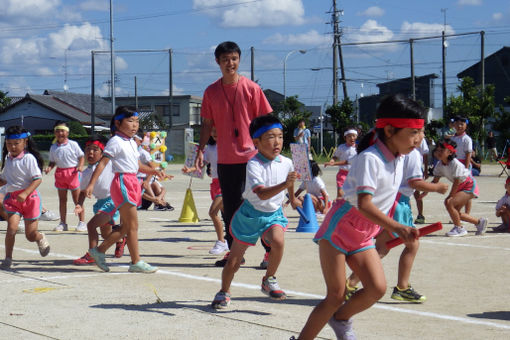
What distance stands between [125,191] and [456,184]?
5.42 m

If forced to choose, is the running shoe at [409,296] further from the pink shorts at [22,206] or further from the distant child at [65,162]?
the distant child at [65,162]

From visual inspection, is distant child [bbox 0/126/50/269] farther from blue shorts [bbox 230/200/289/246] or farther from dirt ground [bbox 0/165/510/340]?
blue shorts [bbox 230/200/289/246]

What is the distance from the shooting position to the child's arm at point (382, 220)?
13.5ft

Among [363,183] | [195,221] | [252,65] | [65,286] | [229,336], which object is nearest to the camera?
[363,183]

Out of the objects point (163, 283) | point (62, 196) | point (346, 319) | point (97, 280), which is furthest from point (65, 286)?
point (62, 196)

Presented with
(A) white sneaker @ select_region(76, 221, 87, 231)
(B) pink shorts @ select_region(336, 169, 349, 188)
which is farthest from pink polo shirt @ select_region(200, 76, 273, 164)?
(B) pink shorts @ select_region(336, 169, 349, 188)

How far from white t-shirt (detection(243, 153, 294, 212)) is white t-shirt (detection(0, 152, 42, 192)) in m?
3.19

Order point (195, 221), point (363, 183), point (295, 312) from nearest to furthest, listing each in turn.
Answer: point (363, 183) → point (295, 312) → point (195, 221)

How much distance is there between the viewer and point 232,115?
26.2ft

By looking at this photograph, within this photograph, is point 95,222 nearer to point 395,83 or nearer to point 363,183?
point 363,183

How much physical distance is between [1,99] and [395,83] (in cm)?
4128

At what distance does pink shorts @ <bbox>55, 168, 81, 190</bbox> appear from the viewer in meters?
12.9

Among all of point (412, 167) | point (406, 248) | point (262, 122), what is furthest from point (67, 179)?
point (412, 167)

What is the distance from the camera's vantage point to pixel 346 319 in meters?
4.58
